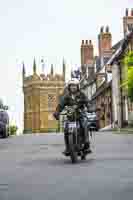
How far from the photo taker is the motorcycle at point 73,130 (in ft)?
36.8

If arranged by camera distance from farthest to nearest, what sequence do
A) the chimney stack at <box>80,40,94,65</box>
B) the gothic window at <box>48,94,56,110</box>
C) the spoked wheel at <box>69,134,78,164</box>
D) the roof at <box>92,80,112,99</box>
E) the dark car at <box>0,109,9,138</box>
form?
the gothic window at <box>48,94,56,110</box>
the chimney stack at <box>80,40,94,65</box>
the roof at <box>92,80,112,99</box>
the dark car at <box>0,109,9,138</box>
the spoked wheel at <box>69,134,78,164</box>

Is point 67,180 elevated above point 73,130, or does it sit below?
below

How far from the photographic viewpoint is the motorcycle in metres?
11.2

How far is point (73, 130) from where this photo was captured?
11.2m

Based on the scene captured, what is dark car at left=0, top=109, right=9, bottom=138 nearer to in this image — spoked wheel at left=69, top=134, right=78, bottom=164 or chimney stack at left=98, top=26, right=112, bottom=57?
spoked wheel at left=69, top=134, right=78, bottom=164

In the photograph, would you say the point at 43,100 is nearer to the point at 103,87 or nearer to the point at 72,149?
the point at 103,87

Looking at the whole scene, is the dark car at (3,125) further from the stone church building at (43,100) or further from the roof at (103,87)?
the stone church building at (43,100)

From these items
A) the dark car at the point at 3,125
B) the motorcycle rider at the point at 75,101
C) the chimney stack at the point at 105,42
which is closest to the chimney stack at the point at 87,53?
the chimney stack at the point at 105,42

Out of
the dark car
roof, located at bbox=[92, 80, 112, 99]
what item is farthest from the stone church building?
the dark car

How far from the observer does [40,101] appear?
124 m

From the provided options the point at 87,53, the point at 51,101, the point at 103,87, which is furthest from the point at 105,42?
the point at 51,101

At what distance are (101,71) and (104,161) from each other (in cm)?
6127

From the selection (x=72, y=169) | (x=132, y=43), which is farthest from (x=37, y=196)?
(x=132, y=43)

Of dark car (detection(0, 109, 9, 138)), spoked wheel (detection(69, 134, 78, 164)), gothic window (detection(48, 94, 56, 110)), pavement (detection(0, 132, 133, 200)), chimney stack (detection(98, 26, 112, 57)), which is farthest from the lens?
gothic window (detection(48, 94, 56, 110))
